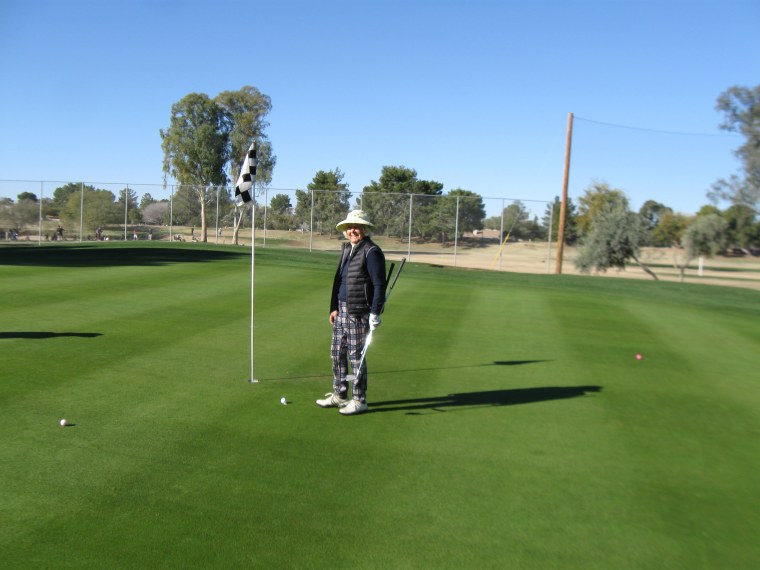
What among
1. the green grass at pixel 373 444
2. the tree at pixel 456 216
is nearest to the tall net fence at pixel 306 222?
the tree at pixel 456 216

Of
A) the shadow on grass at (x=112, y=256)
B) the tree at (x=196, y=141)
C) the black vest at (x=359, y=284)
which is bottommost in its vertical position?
the shadow on grass at (x=112, y=256)

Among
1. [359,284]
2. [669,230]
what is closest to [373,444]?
[359,284]

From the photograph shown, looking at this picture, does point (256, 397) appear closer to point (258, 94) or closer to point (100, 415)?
point (100, 415)

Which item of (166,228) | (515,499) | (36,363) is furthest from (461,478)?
(166,228)

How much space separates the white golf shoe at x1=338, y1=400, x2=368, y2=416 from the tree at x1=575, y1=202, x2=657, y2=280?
808 inches

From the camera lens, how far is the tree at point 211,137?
2231 inches

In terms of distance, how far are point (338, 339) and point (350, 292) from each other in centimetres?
54

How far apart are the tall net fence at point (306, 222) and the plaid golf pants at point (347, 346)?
22188 millimetres

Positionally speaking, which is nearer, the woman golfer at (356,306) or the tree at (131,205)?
the woman golfer at (356,306)

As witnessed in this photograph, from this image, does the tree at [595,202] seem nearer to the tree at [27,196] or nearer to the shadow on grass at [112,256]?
the shadow on grass at [112,256]

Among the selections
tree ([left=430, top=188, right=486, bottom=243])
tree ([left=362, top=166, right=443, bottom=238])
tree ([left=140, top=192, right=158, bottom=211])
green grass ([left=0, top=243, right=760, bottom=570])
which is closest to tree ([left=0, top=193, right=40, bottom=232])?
tree ([left=140, top=192, right=158, bottom=211])

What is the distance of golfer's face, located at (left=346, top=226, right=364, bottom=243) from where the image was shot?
7.37 metres

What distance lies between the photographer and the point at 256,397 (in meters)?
7.50

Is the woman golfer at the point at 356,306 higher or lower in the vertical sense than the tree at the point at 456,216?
lower
